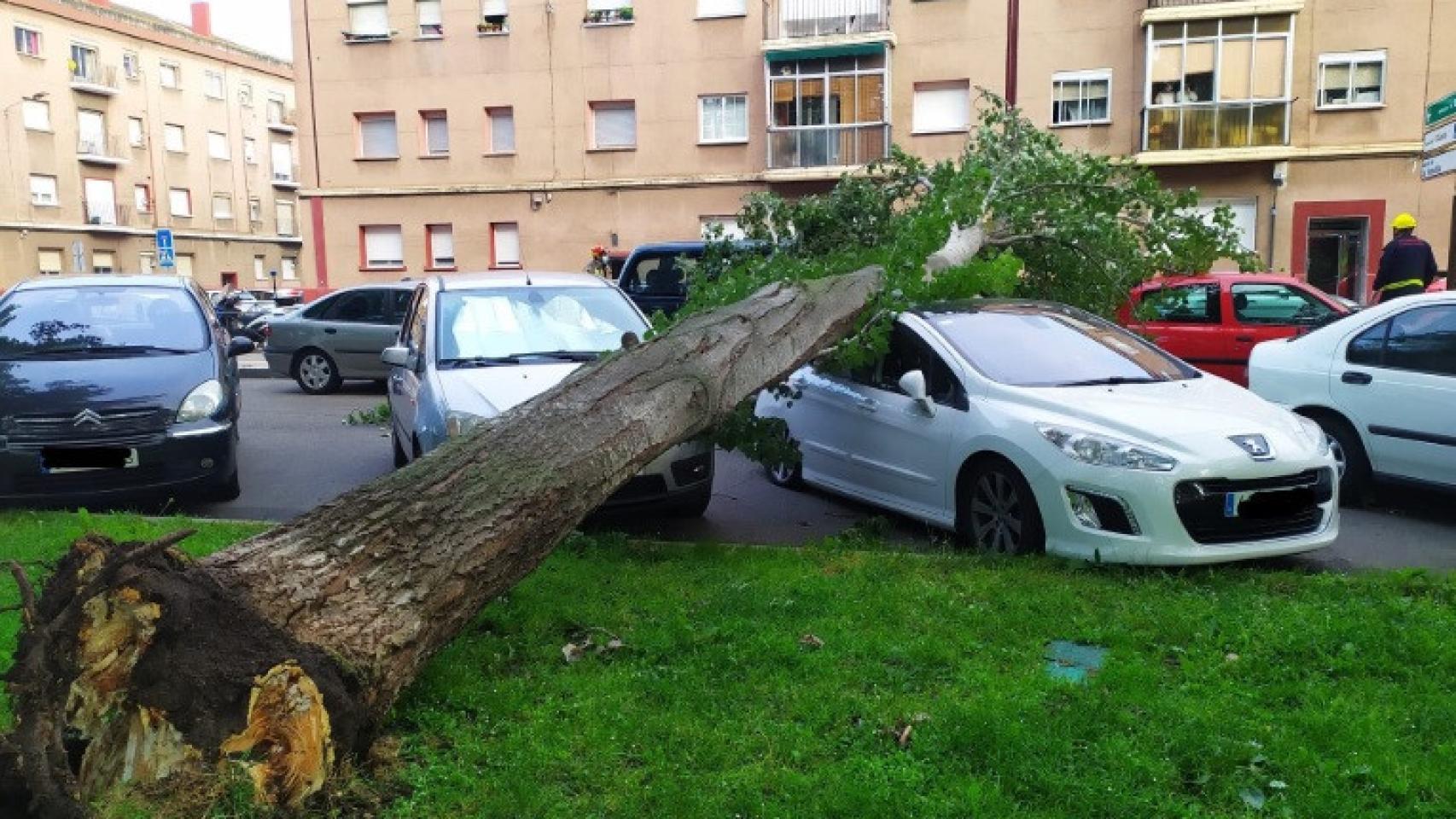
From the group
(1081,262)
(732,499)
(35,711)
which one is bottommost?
(732,499)

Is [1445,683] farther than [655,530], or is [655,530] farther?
[655,530]

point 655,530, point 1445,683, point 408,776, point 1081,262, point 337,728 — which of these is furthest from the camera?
point 1081,262

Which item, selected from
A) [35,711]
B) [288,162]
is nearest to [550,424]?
[35,711]

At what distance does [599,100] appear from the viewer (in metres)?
28.2

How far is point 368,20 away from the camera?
29484 millimetres

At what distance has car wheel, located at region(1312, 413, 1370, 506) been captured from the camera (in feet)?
24.8

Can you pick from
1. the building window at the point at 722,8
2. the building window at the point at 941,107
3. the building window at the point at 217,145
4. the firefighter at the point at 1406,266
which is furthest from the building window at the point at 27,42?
the firefighter at the point at 1406,266

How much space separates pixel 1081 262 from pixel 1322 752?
243 inches

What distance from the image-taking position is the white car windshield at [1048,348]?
21.5ft

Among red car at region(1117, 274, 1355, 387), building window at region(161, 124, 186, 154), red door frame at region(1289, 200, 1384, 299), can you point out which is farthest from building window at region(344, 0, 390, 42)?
building window at region(161, 124, 186, 154)

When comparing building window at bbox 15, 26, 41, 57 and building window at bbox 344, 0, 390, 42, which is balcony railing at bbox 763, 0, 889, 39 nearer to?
building window at bbox 344, 0, 390, 42

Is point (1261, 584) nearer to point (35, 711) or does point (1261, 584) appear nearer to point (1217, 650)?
point (1217, 650)

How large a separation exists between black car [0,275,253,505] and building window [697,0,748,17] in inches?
835

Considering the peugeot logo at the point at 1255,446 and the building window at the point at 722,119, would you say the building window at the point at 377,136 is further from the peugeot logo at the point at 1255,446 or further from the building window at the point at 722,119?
the peugeot logo at the point at 1255,446
